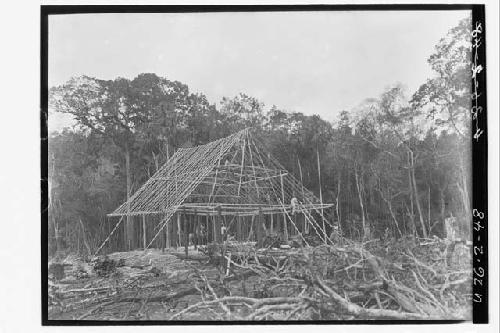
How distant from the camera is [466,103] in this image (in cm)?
625

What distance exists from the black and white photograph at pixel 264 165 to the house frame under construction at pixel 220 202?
0.02 m

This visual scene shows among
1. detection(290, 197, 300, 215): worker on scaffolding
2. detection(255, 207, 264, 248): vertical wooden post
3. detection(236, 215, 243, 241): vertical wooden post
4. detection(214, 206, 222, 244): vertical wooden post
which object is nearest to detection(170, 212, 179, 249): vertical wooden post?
detection(214, 206, 222, 244): vertical wooden post

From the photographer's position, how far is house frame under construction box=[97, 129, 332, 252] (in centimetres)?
620

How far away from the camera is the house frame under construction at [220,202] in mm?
6195

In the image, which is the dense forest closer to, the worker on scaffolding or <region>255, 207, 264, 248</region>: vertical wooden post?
the worker on scaffolding

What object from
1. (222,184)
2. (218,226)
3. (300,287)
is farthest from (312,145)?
(300,287)

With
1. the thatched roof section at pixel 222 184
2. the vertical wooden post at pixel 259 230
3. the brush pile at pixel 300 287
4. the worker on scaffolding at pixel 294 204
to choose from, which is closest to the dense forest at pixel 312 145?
the thatched roof section at pixel 222 184

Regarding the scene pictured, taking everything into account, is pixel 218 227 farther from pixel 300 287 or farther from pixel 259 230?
pixel 300 287

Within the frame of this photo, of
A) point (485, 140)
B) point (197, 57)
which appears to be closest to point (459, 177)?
point (485, 140)

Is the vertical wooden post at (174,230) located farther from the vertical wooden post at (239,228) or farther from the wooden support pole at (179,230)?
the vertical wooden post at (239,228)

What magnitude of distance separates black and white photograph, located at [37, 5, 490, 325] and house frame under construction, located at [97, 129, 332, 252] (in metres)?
0.02

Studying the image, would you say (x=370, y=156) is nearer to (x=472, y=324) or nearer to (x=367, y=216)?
(x=367, y=216)

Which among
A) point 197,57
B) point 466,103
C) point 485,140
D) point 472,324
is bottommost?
point 472,324

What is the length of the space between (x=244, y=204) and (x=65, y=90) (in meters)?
2.77
